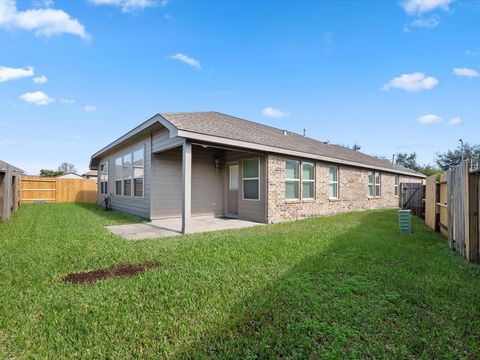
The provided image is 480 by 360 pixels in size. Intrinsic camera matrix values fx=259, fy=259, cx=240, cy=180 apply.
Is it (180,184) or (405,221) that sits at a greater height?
(180,184)

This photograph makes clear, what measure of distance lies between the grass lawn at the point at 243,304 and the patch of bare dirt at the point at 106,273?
0.64 feet

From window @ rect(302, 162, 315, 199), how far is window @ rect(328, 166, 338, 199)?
1.46 metres

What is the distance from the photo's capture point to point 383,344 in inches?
86.3

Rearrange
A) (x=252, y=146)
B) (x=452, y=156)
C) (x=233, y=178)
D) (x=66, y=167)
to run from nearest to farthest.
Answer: (x=252, y=146), (x=233, y=178), (x=452, y=156), (x=66, y=167)

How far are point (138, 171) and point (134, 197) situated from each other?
119 centimetres

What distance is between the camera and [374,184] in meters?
A: 16.0

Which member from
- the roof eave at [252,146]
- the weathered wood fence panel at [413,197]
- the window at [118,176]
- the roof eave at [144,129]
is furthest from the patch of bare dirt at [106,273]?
the weathered wood fence panel at [413,197]

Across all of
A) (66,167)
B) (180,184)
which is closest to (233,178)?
(180,184)

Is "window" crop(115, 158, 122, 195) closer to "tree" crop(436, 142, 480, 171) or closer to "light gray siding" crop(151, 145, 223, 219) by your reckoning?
"light gray siding" crop(151, 145, 223, 219)

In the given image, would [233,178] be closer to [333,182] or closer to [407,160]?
[333,182]

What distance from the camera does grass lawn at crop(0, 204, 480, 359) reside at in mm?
2176

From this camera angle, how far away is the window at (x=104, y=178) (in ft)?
51.7

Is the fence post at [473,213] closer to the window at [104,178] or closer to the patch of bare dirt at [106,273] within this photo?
the patch of bare dirt at [106,273]

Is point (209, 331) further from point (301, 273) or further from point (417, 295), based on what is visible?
point (417, 295)
